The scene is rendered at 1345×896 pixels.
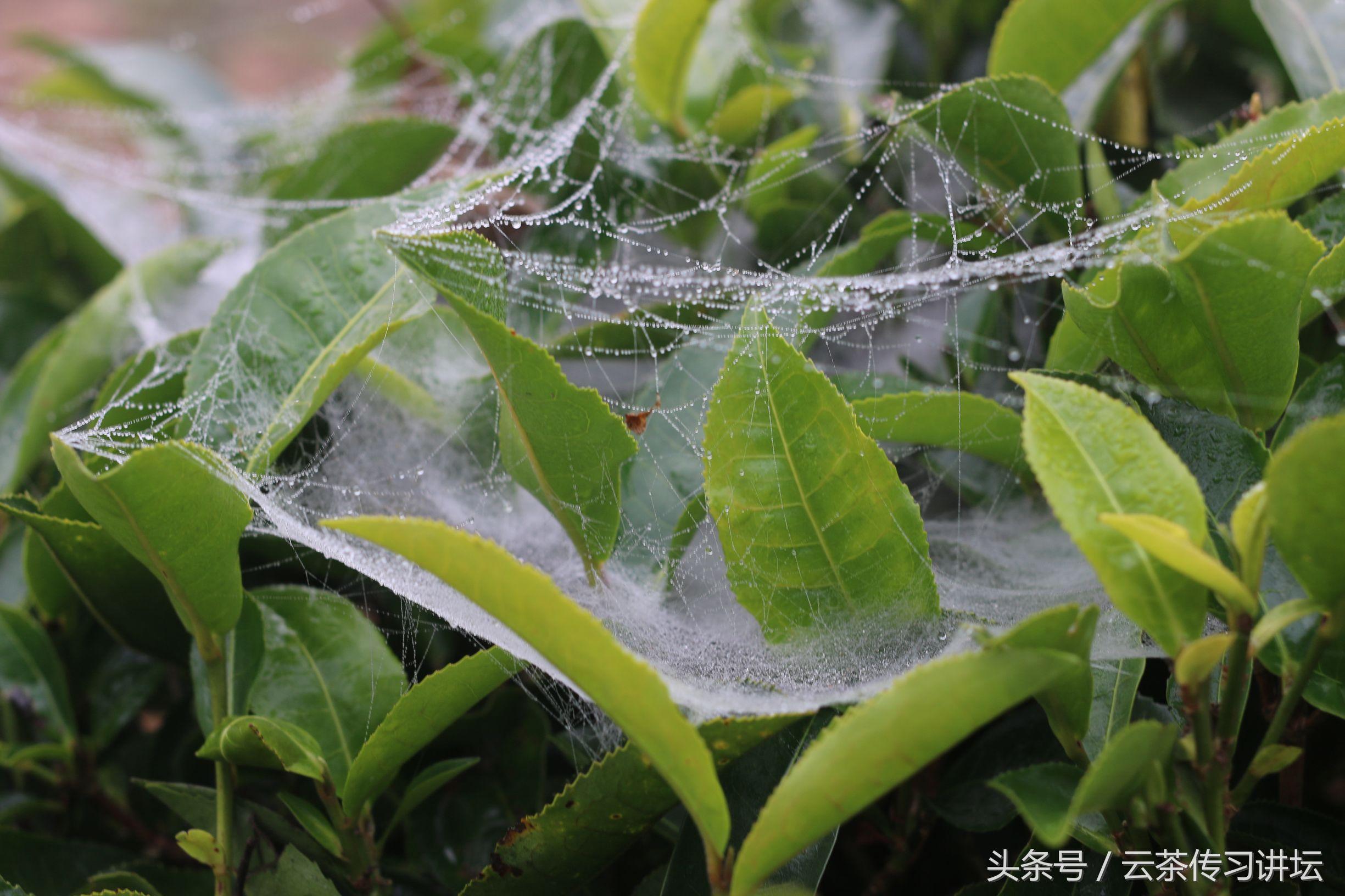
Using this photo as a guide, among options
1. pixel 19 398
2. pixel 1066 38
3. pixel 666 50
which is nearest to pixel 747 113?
pixel 666 50

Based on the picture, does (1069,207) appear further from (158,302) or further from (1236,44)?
(158,302)

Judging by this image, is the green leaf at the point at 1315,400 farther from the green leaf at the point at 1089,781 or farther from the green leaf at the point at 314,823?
the green leaf at the point at 314,823

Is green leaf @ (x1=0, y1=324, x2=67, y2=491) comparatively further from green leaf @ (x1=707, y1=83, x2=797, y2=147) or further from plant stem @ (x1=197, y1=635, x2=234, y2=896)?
green leaf @ (x1=707, y1=83, x2=797, y2=147)

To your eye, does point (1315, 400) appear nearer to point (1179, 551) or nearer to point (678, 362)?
point (1179, 551)

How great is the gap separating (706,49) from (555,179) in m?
0.34

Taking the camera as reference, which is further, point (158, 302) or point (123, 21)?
point (123, 21)

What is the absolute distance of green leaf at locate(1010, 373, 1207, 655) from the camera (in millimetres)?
552

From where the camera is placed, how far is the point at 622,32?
53.5 inches

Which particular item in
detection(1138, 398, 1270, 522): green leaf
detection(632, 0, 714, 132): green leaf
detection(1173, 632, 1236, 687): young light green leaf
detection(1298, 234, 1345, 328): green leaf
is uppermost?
detection(632, 0, 714, 132): green leaf

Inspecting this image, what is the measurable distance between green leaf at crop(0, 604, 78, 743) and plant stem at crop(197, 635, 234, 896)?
1.05 ft

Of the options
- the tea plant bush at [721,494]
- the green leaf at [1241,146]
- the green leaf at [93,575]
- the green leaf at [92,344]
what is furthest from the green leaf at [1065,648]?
the green leaf at [92,344]

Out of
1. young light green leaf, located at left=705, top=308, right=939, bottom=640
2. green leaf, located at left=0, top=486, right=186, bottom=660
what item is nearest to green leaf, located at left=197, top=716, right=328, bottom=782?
green leaf, located at left=0, top=486, right=186, bottom=660

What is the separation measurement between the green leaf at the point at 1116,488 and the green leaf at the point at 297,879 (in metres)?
0.66

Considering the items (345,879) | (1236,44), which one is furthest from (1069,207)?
(345,879)
